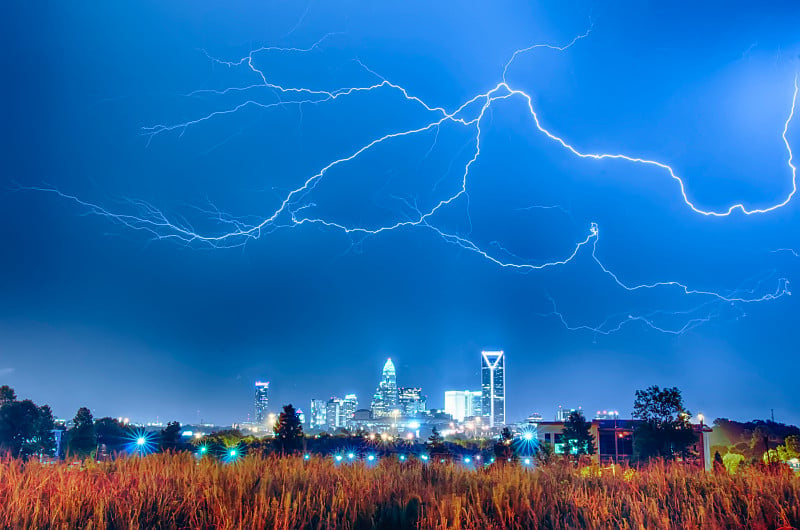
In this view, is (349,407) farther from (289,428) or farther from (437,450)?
(437,450)

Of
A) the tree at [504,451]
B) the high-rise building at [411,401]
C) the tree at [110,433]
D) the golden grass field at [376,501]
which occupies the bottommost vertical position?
the tree at [110,433]

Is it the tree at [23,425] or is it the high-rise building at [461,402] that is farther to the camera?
the high-rise building at [461,402]

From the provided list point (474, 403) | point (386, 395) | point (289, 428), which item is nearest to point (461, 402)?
point (474, 403)

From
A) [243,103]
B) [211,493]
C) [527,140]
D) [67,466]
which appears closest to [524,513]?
[211,493]

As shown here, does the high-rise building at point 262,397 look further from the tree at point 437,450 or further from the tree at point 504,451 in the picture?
the tree at point 504,451

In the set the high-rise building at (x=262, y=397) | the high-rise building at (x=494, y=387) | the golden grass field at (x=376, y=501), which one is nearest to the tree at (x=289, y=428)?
the golden grass field at (x=376, y=501)

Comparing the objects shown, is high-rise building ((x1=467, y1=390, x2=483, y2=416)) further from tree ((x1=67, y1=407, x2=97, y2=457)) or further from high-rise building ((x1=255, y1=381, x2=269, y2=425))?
tree ((x1=67, y1=407, x2=97, y2=457))

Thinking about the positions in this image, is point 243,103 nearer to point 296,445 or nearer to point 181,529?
point 296,445
